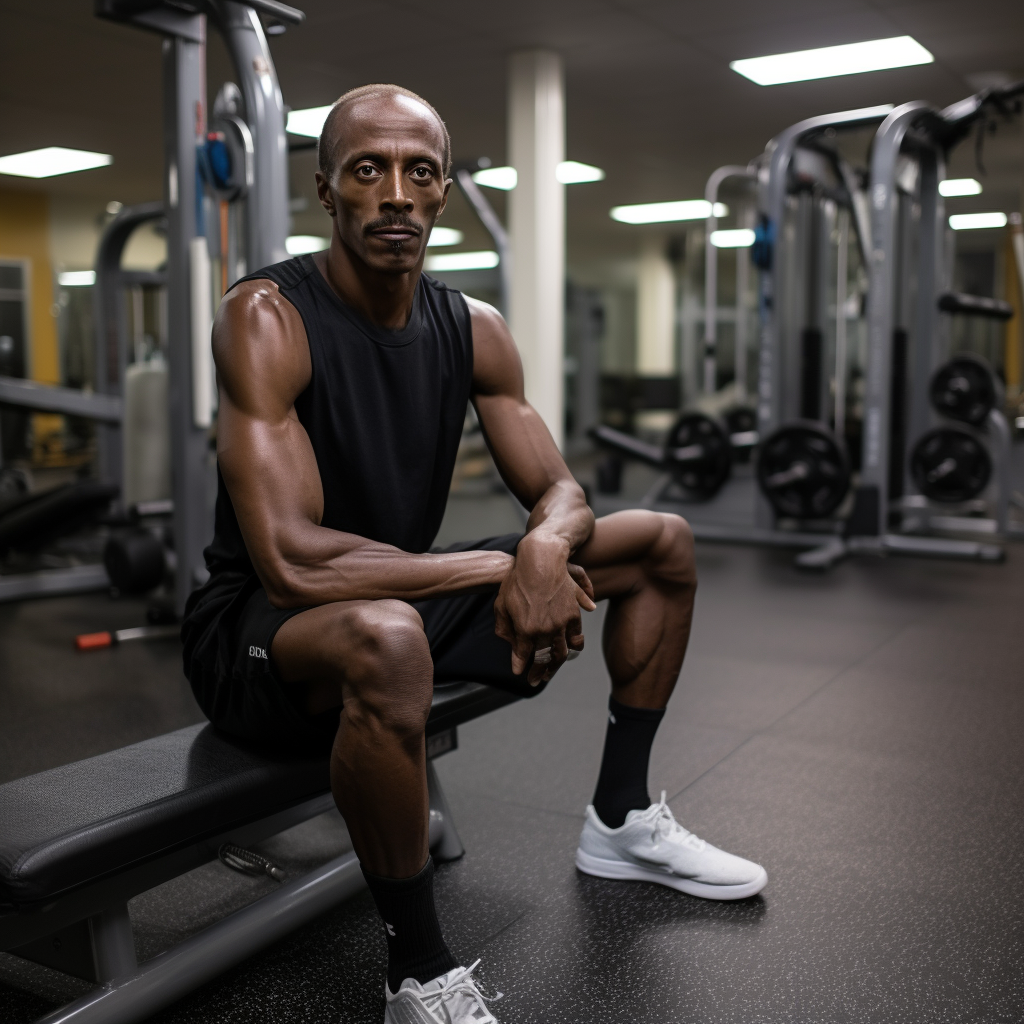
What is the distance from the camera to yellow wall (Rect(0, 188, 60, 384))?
9039mm

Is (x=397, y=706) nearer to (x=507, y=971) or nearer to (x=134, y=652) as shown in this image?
(x=507, y=971)

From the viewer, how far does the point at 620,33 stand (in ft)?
15.8

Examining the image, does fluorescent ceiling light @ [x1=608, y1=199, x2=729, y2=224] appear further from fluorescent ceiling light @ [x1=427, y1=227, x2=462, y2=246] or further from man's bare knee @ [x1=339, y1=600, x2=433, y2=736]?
man's bare knee @ [x1=339, y1=600, x2=433, y2=736]

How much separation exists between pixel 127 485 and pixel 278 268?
2809mm

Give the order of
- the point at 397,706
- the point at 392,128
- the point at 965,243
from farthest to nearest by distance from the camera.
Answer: the point at 965,243 → the point at 392,128 → the point at 397,706

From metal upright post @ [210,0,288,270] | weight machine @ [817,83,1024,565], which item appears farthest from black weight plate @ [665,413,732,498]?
metal upright post @ [210,0,288,270]

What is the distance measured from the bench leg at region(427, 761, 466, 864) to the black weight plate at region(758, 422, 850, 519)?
314 cm

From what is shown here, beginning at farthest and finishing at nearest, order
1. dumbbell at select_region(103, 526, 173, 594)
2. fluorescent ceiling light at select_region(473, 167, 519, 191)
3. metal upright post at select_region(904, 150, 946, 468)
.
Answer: fluorescent ceiling light at select_region(473, 167, 519, 191) < metal upright post at select_region(904, 150, 946, 468) < dumbbell at select_region(103, 526, 173, 594)

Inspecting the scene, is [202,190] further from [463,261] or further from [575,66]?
[463,261]

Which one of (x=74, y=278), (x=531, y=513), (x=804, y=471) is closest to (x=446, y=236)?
(x=74, y=278)

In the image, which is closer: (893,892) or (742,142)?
(893,892)


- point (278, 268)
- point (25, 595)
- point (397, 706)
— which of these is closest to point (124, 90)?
point (25, 595)

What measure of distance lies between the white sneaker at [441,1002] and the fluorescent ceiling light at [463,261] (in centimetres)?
1177

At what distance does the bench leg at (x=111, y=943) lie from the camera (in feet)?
3.66
